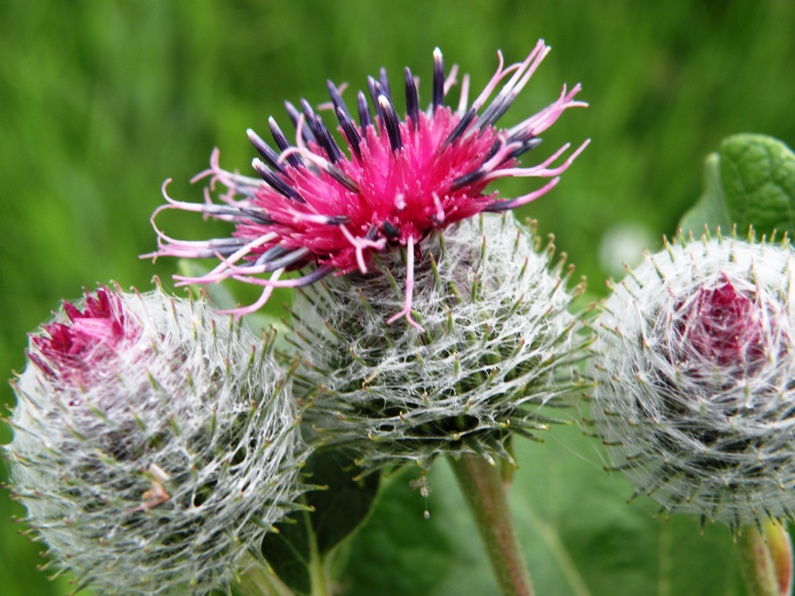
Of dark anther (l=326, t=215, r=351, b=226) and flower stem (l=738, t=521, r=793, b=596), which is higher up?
dark anther (l=326, t=215, r=351, b=226)

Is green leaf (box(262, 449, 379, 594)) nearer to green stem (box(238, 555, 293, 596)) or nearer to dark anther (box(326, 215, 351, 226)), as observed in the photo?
green stem (box(238, 555, 293, 596))

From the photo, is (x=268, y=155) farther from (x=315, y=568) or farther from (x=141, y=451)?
(x=315, y=568)

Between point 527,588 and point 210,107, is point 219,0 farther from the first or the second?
point 527,588

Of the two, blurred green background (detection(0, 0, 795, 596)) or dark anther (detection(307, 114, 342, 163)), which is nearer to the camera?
dark anther (detection(307, 114, 342, 163))

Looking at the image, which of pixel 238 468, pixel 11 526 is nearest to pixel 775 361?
pixel 238 468

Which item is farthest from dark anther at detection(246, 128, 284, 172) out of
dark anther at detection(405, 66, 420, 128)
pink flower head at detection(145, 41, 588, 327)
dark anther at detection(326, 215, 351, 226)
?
dark anther at detection(405, 66, 420, 128)

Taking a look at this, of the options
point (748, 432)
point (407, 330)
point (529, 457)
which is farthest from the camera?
point (529, 457)
